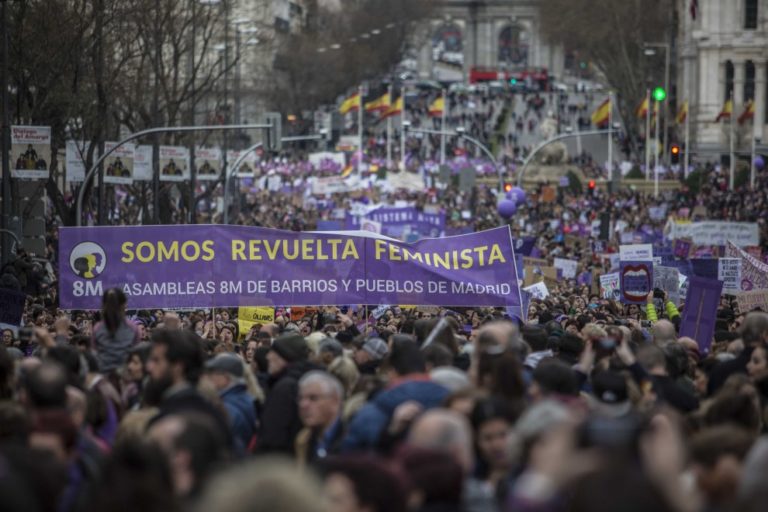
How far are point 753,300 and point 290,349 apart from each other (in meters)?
11.4

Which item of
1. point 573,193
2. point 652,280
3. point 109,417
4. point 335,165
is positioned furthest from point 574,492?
point 335,165

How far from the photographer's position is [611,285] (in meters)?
26.5

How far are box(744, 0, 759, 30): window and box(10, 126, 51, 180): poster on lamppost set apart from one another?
69.9 metres

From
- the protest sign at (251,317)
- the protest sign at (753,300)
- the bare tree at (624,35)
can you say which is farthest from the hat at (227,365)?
the bare tree at (624,35)

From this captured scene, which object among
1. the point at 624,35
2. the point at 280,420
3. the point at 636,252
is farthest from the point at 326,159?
the point at 280,420

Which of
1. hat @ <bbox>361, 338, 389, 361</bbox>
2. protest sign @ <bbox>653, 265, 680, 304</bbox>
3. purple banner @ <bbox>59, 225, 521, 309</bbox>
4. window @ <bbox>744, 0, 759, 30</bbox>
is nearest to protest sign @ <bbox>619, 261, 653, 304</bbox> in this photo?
protest sign @ <bbox>653, 265, 680, 304</bbox>

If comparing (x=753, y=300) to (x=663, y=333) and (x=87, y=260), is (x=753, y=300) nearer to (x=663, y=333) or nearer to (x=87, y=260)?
(x=87, y=260)

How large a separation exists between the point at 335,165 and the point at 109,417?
74.6 metres

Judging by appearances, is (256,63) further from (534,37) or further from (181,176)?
(534,37)

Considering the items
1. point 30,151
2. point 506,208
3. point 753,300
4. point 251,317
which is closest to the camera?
point 251,317

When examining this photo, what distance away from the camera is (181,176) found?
45.5 m

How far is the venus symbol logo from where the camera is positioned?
17.9m

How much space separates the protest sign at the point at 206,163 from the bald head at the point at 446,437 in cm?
4282

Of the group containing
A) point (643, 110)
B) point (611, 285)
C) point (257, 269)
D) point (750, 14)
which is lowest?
point (611, 285)
